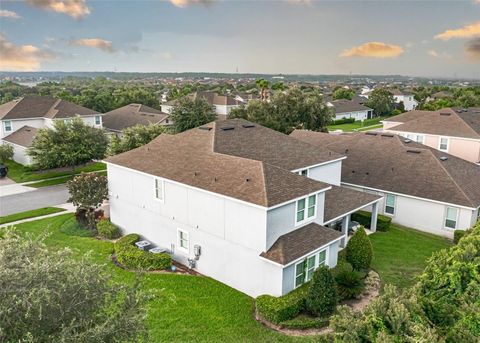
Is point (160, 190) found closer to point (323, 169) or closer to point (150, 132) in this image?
point (323, 169)

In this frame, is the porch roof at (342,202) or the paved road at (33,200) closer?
the porch roof at (342,202)

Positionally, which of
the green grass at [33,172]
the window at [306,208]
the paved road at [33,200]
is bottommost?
the paved road at [33,200]

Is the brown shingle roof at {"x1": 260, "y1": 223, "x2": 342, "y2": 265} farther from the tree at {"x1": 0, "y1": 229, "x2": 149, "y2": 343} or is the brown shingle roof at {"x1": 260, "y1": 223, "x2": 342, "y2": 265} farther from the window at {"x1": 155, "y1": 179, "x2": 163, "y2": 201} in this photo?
the tree at {"x1": 0, "y1": 229, "x2": 149, "y2": 343}

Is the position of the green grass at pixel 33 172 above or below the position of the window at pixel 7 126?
below

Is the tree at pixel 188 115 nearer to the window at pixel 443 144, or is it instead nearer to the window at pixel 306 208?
the window at pixel 443 144

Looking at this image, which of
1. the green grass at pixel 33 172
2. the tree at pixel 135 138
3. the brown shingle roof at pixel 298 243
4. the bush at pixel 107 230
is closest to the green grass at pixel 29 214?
the bush at pixel 107 230

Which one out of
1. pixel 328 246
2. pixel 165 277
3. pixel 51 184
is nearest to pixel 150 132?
pixel 51 184

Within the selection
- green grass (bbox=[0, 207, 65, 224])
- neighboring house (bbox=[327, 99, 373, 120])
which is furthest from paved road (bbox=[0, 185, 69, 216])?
neighboring house (bbox=[327, 99, 373, 120])

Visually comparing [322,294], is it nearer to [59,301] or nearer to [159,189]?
[59,301]
